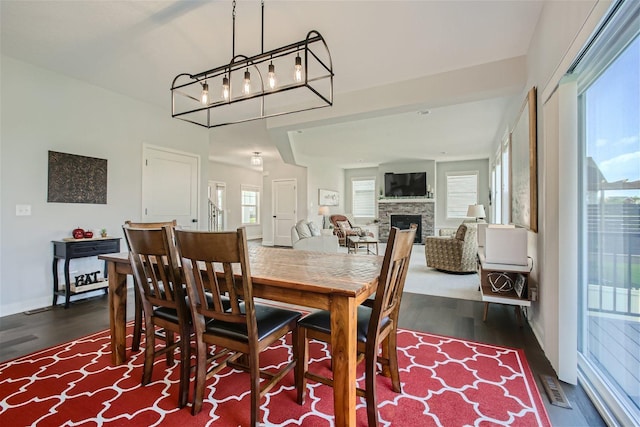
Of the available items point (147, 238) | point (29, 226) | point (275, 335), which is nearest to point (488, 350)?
point (275, 335)

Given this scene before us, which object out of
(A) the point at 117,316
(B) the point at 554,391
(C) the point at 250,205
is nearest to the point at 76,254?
(A) the point at 117,316

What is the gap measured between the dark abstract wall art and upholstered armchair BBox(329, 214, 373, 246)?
19.4ft

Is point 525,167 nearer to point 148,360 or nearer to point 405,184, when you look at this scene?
point 148,360

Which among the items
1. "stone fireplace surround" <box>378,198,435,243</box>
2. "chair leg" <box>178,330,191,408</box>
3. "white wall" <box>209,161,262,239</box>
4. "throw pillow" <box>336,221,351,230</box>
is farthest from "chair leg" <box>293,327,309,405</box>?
"stone fireplace surround" <box>378,198,435,243</box>

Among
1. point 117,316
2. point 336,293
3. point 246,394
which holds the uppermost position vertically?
point 336,293

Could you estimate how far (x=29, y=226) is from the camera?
3182mm

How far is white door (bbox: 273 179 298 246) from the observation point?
8.83 meters

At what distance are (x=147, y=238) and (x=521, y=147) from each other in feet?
11.5

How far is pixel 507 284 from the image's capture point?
277cm

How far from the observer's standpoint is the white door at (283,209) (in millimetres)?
8828

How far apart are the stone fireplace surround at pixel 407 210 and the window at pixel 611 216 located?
7.56 m

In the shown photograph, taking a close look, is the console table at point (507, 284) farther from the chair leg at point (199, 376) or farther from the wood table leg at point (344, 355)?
the chair leg at point (199, 376)

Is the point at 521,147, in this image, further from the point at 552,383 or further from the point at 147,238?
the point at 147,238

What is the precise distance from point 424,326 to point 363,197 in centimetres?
845
